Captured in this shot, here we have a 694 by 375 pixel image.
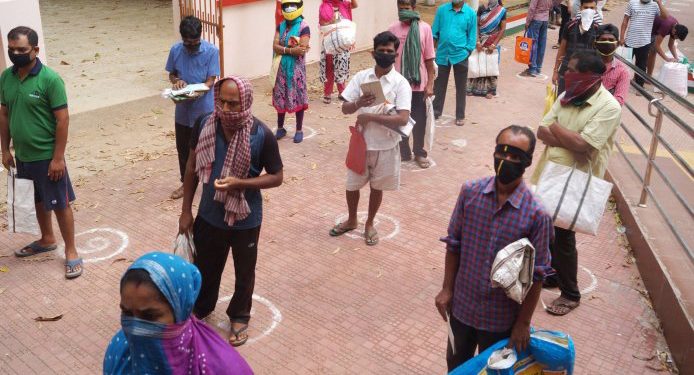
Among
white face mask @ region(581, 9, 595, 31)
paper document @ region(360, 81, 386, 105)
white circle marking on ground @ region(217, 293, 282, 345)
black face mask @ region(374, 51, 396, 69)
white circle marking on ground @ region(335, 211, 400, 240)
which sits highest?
black face mask @ region(374, 51, 396, 69)

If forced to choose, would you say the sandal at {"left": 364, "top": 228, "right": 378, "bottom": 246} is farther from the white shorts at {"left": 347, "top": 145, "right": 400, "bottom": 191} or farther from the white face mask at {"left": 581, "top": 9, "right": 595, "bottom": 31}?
the white face mask at {"left": 581, "top": 9, "right": 595, "bottom": 31}

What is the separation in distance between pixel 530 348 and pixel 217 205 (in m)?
2.14

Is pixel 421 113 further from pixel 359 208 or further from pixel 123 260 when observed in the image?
pixel 123 260

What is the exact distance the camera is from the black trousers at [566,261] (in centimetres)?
518

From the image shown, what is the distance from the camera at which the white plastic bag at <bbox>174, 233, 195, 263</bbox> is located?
455 cm

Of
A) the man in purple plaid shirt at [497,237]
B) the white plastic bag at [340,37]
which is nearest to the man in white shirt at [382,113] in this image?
the man in purple plaid shirt at [497,237]

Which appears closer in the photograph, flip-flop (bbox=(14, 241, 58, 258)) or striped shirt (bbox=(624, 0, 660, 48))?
flip-flop (bbox=(14, 241, 58, 258))

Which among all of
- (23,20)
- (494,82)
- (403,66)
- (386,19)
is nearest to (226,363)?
(403,66)

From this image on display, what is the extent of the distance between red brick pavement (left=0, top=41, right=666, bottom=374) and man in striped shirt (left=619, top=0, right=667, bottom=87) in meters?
5.56

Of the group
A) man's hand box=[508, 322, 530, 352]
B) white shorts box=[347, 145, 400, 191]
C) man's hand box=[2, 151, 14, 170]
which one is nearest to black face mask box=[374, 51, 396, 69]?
white shorts box=[347, 145, 400, 191]

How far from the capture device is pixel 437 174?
27.0 ft

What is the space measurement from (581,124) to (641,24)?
7.93 meters

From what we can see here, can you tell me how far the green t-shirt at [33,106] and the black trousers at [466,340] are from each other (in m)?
3.43

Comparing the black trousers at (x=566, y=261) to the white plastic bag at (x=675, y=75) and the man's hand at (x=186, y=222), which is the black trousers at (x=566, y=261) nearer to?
the man's hand at (x=186, y=222)
